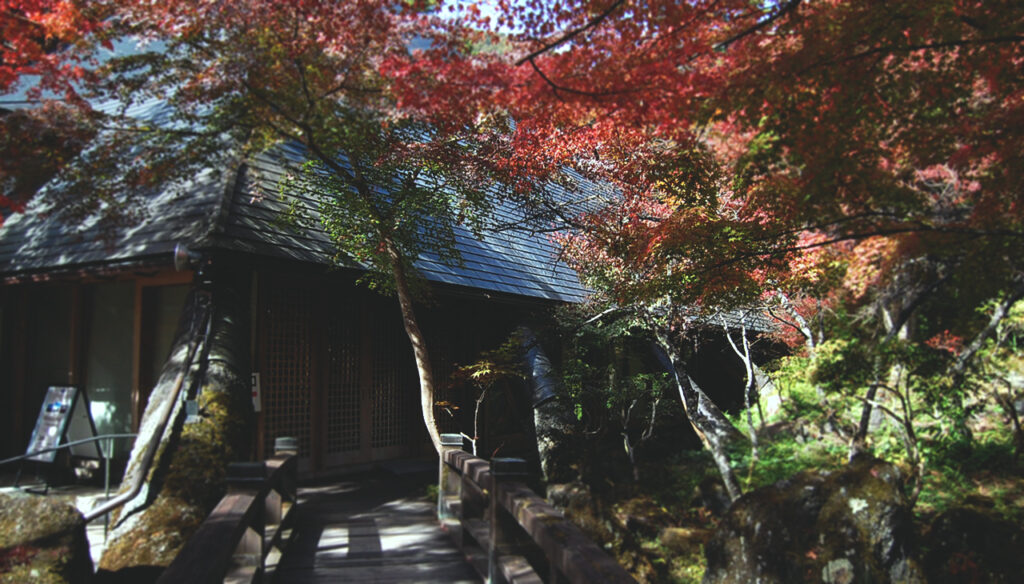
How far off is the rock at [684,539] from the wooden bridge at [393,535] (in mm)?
1898

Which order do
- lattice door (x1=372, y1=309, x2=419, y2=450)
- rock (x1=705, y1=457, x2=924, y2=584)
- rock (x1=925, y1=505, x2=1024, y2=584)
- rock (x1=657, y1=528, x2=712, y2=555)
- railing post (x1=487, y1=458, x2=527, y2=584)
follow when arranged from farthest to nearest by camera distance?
lattice door (x1=372, y1=309, x2=419, y2=450)
rock (x1=657, y1=528, x2=712, y2=555)
rock (x1=925, y1=505, x2=1024, y2=584)
rock (x1=705, y1=457, x2=924, y2=584)
railing post (x1=487, y1=458, x2=527, y2=584)

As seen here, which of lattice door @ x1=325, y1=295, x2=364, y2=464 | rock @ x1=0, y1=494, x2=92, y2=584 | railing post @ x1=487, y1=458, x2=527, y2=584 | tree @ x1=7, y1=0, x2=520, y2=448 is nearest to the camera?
rock @ x1=0, y1=494, x2=92, y2=584

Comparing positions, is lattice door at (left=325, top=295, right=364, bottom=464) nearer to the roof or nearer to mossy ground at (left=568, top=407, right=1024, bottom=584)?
the roof

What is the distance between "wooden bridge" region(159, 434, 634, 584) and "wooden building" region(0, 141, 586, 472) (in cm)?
166

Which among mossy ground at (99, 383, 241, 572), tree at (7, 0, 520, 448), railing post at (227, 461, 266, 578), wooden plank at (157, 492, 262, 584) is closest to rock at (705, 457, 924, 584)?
tree at (7, 0, 520, 448)

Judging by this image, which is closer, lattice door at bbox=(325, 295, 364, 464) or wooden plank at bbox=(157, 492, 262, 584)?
wooden plank at bbox=(157, 492, 262, 584)

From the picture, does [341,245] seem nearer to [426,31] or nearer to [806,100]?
[426,31]

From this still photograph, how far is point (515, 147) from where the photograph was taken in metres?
6.45

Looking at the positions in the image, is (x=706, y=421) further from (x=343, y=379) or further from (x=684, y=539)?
(x=343, y=379)

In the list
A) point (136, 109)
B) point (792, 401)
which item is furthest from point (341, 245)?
point (792, 401)

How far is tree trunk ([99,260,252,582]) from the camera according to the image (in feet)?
Answer: 15.4

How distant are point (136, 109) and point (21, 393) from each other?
470 centimetres

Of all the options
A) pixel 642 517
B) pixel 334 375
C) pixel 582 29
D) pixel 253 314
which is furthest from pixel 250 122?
pixel 642 517

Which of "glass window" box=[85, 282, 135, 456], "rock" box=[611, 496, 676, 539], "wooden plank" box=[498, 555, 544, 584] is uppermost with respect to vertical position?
"glass window" box=[85, 282, 135, 456]
